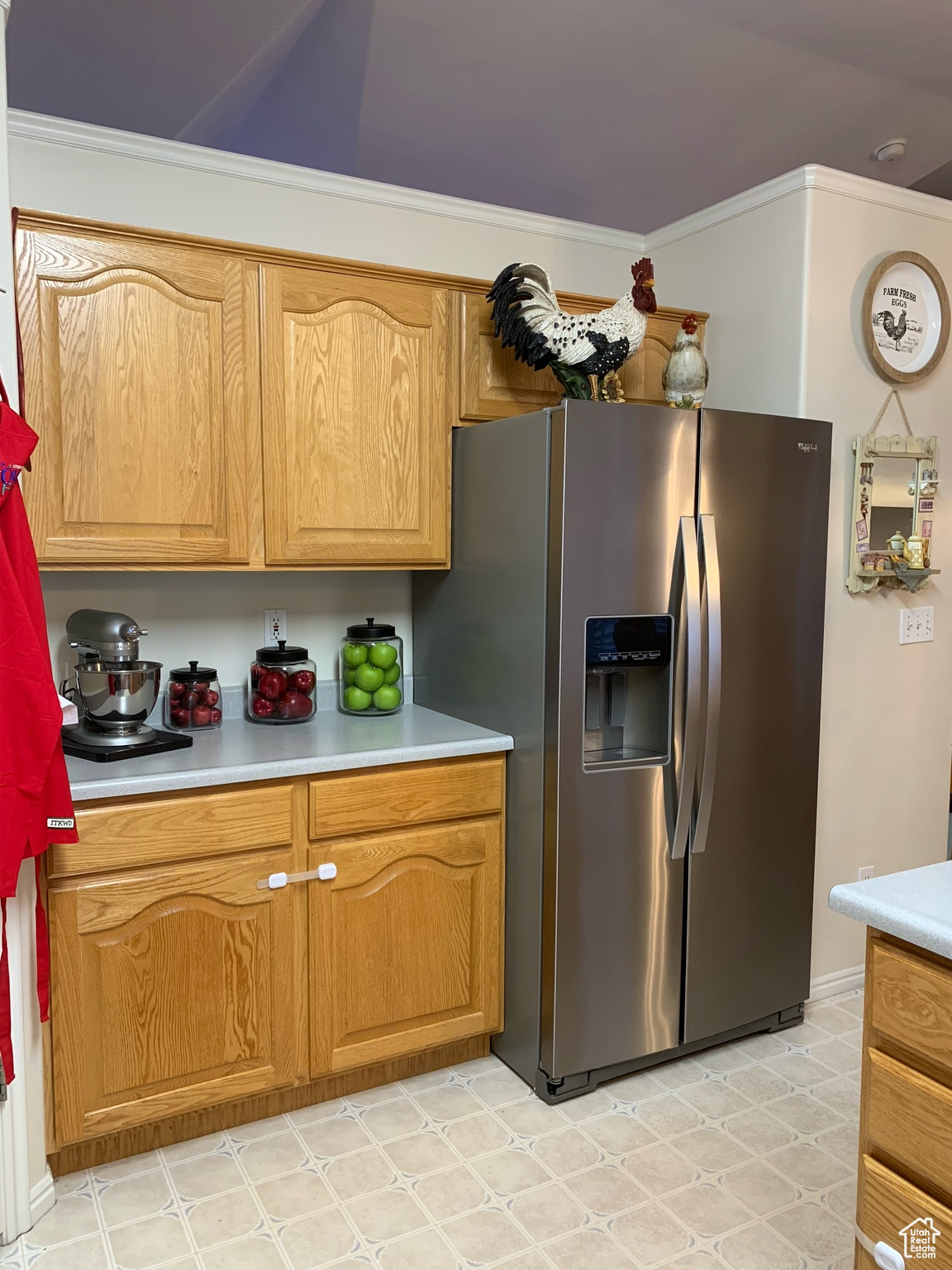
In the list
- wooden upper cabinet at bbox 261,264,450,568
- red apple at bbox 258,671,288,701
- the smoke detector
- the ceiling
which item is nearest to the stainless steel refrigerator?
wooden upper cabinet at bbox 261,264,450,568

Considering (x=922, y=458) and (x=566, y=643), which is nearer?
(x=566, y=643)

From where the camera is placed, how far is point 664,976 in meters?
2.38

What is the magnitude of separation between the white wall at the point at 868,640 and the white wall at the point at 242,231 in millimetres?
874

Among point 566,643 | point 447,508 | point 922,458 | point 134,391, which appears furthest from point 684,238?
point 134,391

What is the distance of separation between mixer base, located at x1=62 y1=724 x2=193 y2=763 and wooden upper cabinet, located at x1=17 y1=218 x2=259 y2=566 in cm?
40

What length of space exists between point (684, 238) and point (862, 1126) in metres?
2.62

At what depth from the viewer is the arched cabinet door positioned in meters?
2.20

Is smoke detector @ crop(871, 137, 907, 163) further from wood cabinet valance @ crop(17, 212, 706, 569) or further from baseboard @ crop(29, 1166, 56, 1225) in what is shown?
baseboard @ crop(29, 1166, 56, 1225)

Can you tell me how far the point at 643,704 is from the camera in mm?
2354

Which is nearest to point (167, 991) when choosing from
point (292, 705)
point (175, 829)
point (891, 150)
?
point (175, 829)

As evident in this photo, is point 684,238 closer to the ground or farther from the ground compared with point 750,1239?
farther from the ground

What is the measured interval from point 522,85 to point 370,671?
2228 millimetres

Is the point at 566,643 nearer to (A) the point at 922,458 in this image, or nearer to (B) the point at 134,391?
(B) the point at 134,391

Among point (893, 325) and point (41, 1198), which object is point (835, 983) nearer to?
point (893, 325)
